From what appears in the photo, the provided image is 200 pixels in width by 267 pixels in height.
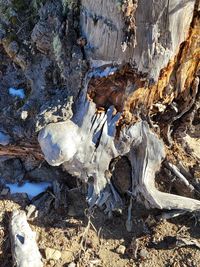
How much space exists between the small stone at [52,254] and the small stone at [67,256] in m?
0.04

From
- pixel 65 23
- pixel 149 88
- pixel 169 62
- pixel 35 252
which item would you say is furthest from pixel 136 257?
pixel 65 23

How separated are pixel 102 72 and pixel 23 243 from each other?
134 centimetres

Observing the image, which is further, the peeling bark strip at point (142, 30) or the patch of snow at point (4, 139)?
the patch of snow at point (4, 139)

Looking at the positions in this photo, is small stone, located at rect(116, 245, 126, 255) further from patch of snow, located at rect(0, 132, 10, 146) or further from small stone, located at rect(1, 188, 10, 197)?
patch of snow, located at rect(0, 132, 10, 146)

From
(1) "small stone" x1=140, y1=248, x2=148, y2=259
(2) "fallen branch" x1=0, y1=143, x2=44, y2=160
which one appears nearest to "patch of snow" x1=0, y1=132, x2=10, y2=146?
(2) "fallen branch" x1=0, y1=143, x2=44, y2=160

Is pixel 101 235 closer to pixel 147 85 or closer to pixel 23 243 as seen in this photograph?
pixel 23 243

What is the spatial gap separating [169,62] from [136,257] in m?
1.41

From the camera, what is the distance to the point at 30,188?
320 cm

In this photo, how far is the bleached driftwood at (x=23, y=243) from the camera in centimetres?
281

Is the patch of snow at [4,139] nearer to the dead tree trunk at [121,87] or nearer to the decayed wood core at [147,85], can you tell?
the dead tree trunk at [121,87]

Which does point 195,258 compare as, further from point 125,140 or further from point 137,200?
point 125,140

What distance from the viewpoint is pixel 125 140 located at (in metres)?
2.81

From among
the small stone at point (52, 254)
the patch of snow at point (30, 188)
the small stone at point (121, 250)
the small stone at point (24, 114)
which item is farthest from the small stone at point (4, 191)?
the small stone at point (121, 250)

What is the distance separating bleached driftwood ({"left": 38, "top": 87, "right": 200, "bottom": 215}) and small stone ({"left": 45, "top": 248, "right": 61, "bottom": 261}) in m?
0.43
